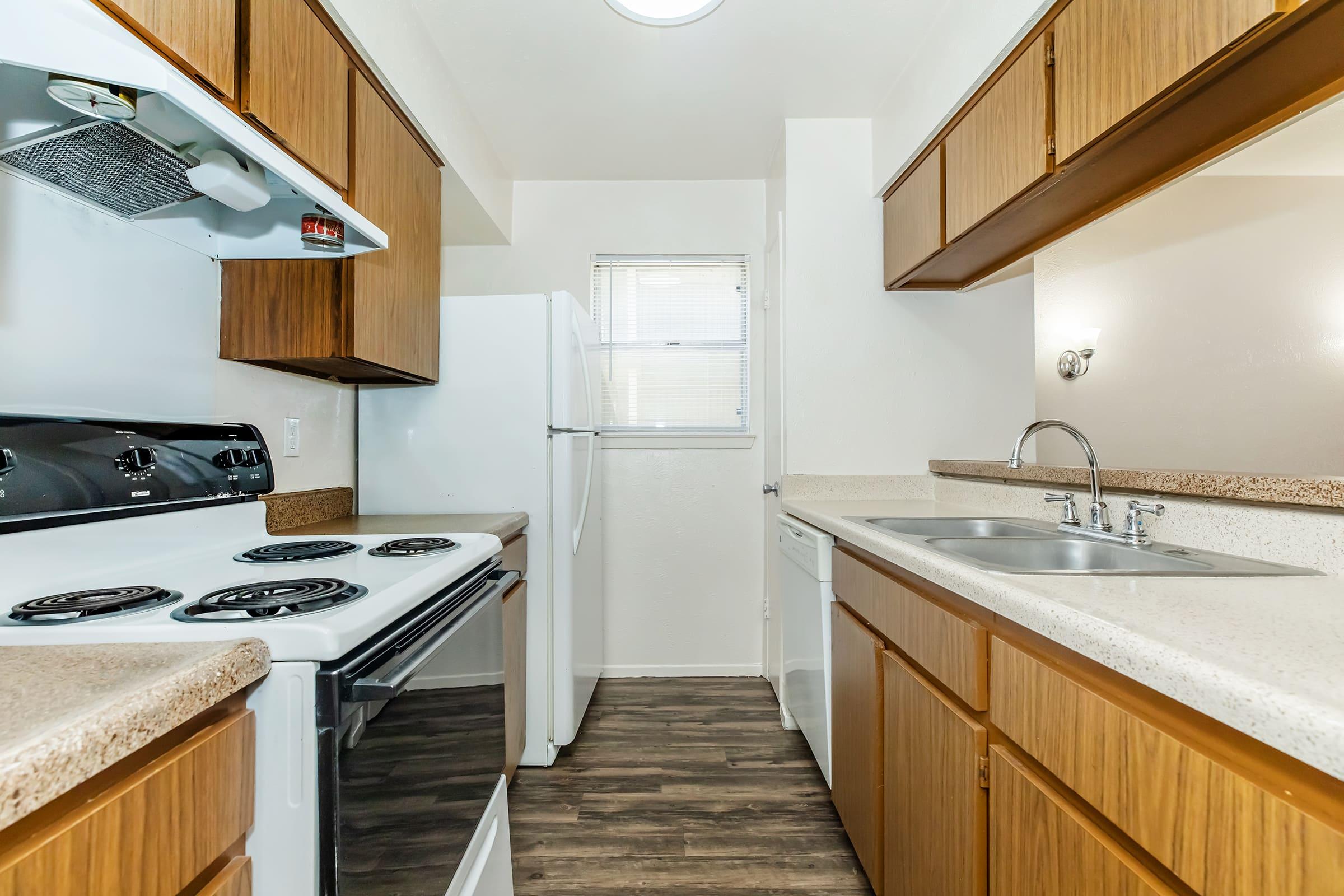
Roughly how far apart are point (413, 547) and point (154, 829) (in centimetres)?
82

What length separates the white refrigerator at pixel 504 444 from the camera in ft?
6.99

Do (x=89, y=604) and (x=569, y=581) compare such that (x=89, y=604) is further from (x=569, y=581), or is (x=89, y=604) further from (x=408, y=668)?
(x=569, y=581)

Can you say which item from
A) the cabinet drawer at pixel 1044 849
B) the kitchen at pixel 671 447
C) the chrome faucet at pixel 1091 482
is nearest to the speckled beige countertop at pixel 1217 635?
the kitchen at pixel 671 447

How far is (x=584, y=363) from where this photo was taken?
7.77ft

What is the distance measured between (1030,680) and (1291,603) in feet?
1.06

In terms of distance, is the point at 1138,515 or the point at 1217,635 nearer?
the point at 1217,635

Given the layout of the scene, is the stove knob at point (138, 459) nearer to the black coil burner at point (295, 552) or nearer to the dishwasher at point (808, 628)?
the black coil burner at point (295, 552)

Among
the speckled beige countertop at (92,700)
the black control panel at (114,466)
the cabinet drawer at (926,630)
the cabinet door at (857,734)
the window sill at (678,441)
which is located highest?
the window sill at (678,441)

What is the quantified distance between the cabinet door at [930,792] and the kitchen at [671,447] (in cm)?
1

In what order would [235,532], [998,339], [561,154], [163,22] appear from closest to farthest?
[163,22]
[235,532]
[998,339]
[561,154]

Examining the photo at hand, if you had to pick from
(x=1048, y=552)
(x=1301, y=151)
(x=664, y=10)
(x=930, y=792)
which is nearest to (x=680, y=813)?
(x=930, y=792)

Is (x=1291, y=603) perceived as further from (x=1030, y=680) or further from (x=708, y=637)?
(x=708, y=637)

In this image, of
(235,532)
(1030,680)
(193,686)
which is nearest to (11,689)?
(193,686)

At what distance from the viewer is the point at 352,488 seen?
7.09 ft
